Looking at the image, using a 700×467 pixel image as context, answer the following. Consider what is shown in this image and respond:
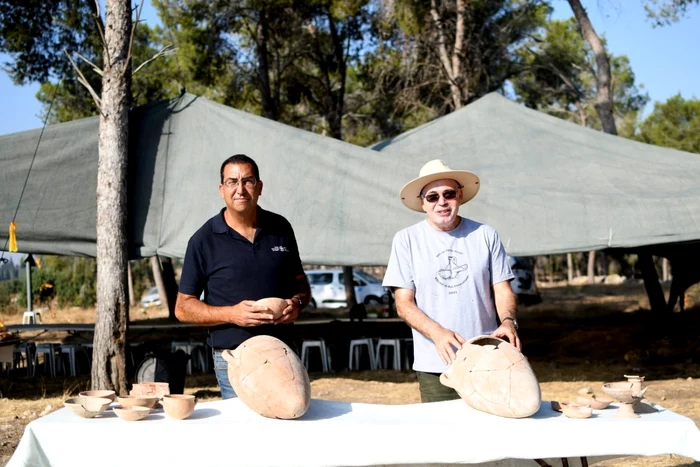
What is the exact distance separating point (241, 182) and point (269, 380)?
2.52 feet

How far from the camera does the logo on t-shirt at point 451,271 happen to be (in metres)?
2.81

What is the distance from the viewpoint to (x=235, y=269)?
290cm

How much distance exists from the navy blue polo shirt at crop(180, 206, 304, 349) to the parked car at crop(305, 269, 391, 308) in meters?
15.6

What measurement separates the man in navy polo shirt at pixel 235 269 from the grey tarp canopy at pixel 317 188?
2.91 metres

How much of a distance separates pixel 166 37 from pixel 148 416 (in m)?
15.5

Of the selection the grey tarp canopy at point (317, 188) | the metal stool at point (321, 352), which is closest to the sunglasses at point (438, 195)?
the grey tarp canopy at point (317, 188)

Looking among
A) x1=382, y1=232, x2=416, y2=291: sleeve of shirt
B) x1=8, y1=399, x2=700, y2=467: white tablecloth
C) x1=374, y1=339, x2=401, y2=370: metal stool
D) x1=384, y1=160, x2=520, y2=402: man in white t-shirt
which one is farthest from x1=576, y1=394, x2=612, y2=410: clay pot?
x1=374, y1=339, x2=401, y2=370: metal stool

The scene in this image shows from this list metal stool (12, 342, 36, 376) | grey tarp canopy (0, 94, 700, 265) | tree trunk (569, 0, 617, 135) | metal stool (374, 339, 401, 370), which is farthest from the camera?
tree trunk (569, 0, 617, 135)

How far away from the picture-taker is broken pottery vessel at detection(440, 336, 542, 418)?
2422mm

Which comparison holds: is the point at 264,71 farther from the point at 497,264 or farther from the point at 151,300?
the point at 151,300

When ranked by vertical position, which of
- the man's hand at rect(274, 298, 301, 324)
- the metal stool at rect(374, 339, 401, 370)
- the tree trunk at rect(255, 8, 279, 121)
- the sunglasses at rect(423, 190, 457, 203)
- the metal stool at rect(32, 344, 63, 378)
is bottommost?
the metal stool at rect(374, 339, 401, 370)

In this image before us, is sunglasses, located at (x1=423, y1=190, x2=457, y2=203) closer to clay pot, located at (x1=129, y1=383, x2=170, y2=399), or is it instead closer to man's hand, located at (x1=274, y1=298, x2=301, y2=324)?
man's hand, located at (x1=274, y1=298, x2=301, y2=324)

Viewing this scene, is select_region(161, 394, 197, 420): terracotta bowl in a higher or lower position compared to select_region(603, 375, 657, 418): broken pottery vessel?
higher

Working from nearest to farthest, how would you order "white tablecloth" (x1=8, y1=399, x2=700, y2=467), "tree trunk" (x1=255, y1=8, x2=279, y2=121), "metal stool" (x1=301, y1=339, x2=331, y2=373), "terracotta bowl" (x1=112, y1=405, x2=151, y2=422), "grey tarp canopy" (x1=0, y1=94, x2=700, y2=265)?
"white tablecloth" (x1=8, y1=399, x2=700, y2=467) < "terracotta bowl" (x1=112, y1=405, x2=151, y2=422) < "grey tarp canopy" (x1=0, y1=94, x2=700, y2=265) < "metal stool" (x1=301, y1=339, x2=331, y2=373) < "tree trunk" (x1=255, y1=8, x2=279, y2=121)
